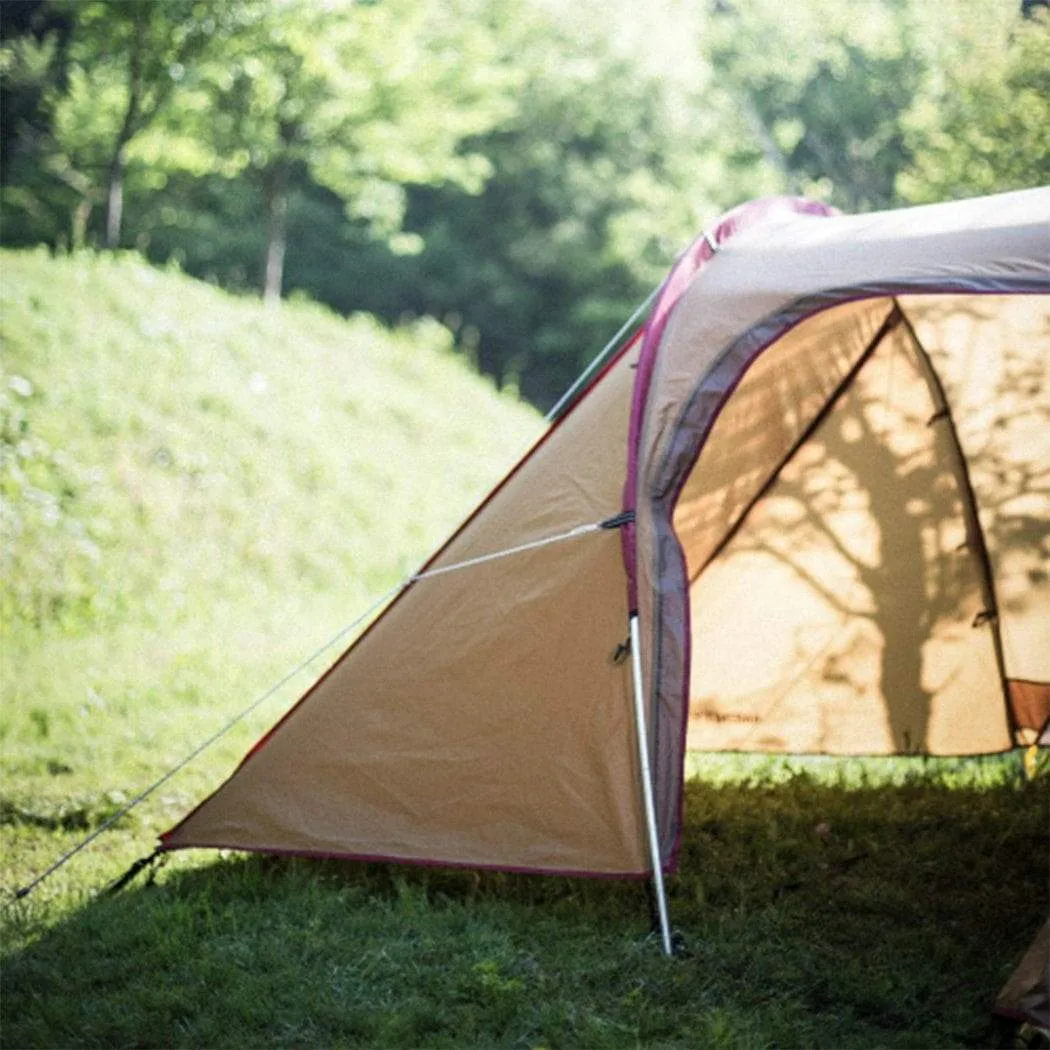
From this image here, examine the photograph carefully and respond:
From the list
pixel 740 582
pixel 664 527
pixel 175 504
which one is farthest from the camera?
pixel 175 504

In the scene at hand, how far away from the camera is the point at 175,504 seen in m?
8.38

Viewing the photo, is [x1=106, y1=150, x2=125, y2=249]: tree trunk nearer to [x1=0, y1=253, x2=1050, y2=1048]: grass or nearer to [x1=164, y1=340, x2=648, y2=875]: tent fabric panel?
[x1=0, y1=253, x2=1050, y2=1048]: grass

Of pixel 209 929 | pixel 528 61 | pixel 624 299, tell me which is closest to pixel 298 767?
pixel 209 929

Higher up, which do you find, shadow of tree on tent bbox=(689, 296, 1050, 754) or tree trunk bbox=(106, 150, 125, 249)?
tree trunk bbox=(106, 150, 125, 249)

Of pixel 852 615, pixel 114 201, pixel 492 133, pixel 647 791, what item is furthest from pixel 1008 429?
pixel 492 133

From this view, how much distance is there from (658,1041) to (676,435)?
1.57 m

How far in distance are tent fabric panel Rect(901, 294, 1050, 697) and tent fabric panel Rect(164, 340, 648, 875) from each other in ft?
5.12

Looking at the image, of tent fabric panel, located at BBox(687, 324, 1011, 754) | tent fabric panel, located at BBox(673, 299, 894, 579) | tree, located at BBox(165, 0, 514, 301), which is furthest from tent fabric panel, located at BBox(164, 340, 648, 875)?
tree, located at BBox(165, 0, 514, 301)

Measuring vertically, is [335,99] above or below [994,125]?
above

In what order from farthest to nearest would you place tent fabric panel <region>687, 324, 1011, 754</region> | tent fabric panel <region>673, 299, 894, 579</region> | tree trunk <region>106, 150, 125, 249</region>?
tree trunk <region>106, 150, 125, 249</region>, tent fabric panel <region>687, 324, 1011, 754</region>, tent fabric panel <region>673, 299, 894, 579</region>

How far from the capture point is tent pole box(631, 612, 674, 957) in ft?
12.0

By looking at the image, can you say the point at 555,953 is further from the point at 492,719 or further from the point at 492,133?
the point at 492,133

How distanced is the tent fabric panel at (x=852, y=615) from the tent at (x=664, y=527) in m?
0.02

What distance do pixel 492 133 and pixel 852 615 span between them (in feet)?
55.2
